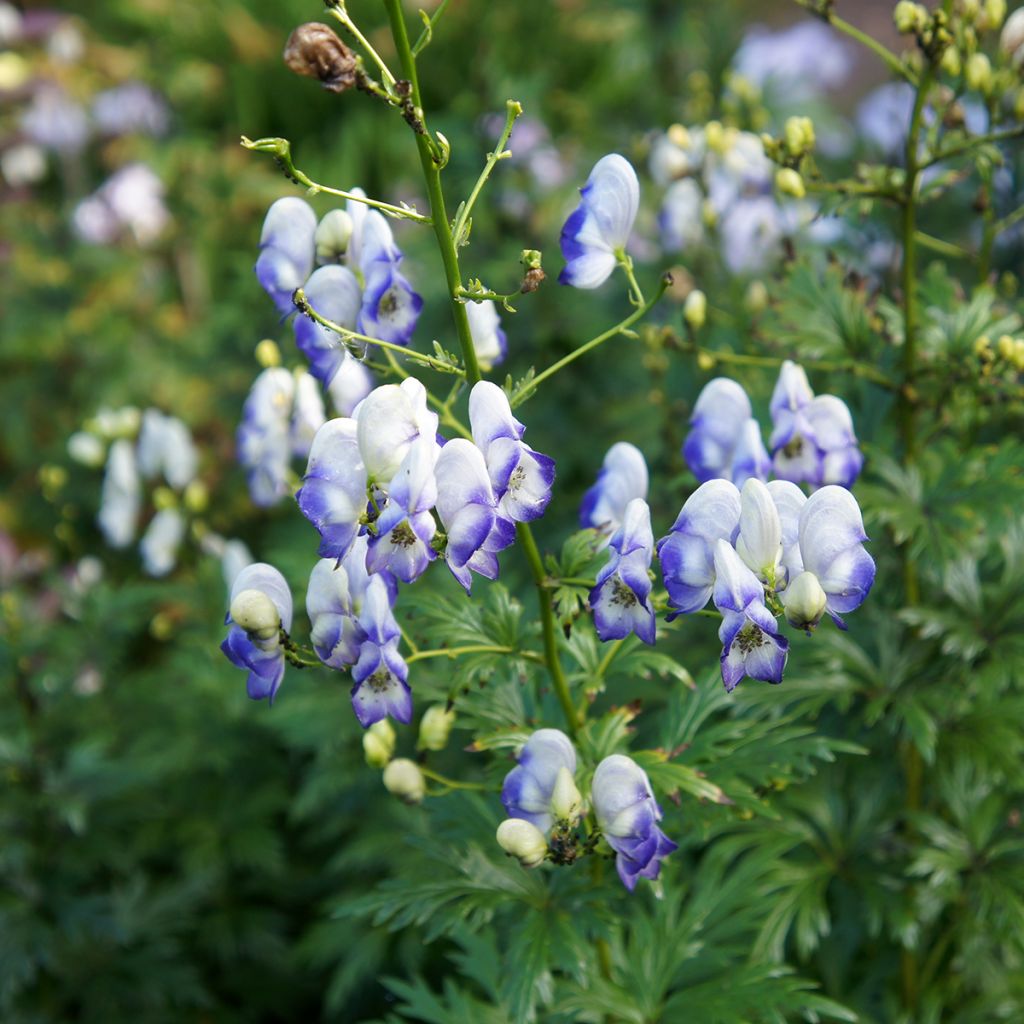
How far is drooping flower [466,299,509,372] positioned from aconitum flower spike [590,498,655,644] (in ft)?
1.24

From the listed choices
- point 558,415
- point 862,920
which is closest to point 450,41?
point 558,415

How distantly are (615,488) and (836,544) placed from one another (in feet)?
1.48

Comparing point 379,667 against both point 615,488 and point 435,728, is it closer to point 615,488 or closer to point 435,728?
point 435,728

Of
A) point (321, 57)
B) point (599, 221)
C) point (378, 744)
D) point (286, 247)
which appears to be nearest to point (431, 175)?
point (321, 57)

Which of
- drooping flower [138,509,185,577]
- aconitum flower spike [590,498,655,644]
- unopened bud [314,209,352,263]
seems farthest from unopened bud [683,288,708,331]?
drooping flower [138,509,185,577]

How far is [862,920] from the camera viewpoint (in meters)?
2.36

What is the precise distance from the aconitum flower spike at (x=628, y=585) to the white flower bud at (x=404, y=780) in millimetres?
407

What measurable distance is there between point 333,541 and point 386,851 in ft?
5.20

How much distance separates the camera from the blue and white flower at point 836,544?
1.44 meters

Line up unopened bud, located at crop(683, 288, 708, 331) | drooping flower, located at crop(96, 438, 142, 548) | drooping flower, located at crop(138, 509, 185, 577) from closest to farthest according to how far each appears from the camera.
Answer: unopened bud, located at crop(683, 288, 708, 331), drooping flower, located at crop(138, 509, 185, 577), drooping flower, located at crop(96, 438, 142, 548)

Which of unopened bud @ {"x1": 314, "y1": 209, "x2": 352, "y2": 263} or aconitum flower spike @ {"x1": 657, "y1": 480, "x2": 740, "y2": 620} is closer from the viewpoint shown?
Answer: aconitum flower spike @ {"x1": 657, "y1": 480, "x2": 740, "y2": 620}

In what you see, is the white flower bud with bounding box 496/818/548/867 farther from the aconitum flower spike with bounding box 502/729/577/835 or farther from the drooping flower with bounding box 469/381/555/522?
the drooping flower with bounding box 469/381/555/522

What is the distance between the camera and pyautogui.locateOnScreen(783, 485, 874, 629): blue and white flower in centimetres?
144

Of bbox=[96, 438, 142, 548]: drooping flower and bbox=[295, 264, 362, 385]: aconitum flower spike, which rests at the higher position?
bbox=[295, 264, 362, 385]: aconitum flower spike
